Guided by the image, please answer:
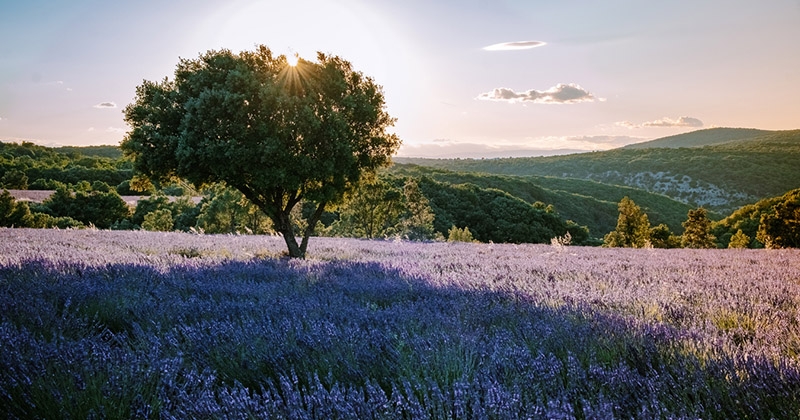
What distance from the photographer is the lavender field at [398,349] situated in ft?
5.69

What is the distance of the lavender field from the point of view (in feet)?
5.69

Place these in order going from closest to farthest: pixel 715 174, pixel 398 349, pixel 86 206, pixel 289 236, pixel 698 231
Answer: pixel 398 349 < pixel 289 236 < pixel 86 206 < pixel 698 231 < pixel 715 174

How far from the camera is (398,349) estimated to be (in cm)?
250

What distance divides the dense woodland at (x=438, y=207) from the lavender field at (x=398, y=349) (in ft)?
19.7

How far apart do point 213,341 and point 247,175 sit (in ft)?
23.9

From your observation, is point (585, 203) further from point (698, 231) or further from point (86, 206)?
point (86, 206)

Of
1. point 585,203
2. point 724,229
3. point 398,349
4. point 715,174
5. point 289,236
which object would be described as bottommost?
point 585,203

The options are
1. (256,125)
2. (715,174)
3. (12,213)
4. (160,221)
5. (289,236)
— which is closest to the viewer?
(256,125)

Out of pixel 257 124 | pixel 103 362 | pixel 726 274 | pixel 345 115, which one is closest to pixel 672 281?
pixel 726 274

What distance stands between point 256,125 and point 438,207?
2468 inches

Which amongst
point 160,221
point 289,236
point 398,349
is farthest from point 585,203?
point 398,349

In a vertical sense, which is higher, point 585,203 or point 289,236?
point 289,236

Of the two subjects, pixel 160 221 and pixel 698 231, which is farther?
pixel 698 231

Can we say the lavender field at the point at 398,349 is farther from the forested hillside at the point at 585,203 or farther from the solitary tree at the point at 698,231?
the forested hillside at the point at 585,203
